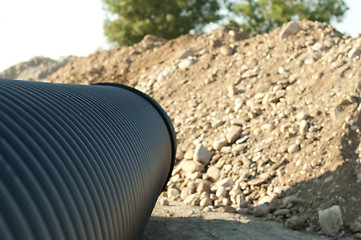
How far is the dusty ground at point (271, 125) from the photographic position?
223 inches

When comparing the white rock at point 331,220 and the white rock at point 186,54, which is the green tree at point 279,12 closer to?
the white rock at point 186,54

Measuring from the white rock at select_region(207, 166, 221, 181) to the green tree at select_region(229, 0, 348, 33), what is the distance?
51.6 feet

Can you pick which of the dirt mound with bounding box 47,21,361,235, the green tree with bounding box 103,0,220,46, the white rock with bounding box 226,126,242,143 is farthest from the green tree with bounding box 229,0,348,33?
the white rock with bounding box 226,126,242,143

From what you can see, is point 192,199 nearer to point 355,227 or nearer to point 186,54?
point 355,227

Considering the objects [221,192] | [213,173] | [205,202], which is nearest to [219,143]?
[213,173]

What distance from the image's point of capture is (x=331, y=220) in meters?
4.98

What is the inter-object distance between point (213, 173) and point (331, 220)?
2.46 m

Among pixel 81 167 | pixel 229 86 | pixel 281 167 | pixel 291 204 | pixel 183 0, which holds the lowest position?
pixel 291 204

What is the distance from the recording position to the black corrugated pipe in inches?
61.5

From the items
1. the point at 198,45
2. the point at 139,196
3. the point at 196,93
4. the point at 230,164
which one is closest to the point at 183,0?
the point at 198,45

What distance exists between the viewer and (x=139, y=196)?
3.09 m

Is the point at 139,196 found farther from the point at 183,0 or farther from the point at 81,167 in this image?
the point at 183,0

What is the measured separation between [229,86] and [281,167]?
143 inches

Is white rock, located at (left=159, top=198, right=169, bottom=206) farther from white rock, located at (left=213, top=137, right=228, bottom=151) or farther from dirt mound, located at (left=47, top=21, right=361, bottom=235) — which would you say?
white rock, located at (left=213, top=137, right=228, bottom=151)
